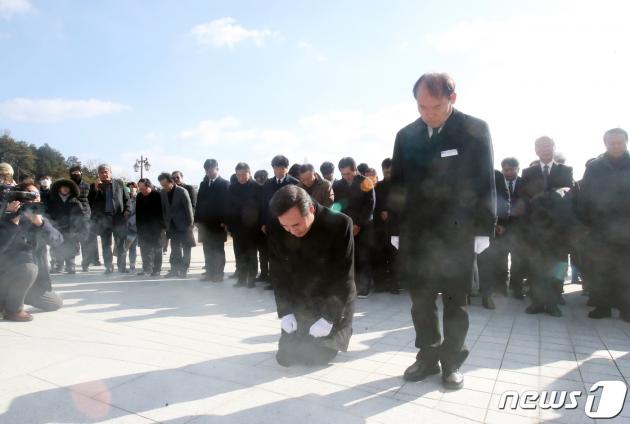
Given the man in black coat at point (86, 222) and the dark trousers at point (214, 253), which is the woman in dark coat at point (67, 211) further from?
the dark trousers at point (214, 253)

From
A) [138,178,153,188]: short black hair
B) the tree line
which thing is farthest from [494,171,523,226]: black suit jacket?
the tree line

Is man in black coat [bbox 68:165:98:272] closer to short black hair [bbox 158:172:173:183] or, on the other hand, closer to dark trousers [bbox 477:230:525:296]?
short black hair [bbox 158:172:173:183]

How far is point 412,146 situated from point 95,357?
9.81 feet

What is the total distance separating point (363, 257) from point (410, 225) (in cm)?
363

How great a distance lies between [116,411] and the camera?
242 cm

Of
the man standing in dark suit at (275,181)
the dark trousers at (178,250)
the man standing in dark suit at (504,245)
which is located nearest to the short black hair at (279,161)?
the man standing in dark suit at (275,181)

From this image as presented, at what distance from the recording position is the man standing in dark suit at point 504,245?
17.9 ft

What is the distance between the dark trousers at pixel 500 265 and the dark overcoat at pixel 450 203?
2993 mm

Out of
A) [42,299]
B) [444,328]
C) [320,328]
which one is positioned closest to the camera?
[444,328]

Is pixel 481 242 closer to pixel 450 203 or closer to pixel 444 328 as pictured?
pixel 450 203

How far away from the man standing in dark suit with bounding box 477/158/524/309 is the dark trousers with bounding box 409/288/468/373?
2.78 metres

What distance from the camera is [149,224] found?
8016 millimetres

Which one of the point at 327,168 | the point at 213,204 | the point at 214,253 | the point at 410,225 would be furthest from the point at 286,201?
the point at 214,253

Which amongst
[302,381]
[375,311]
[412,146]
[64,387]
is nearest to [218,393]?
[302,381]
